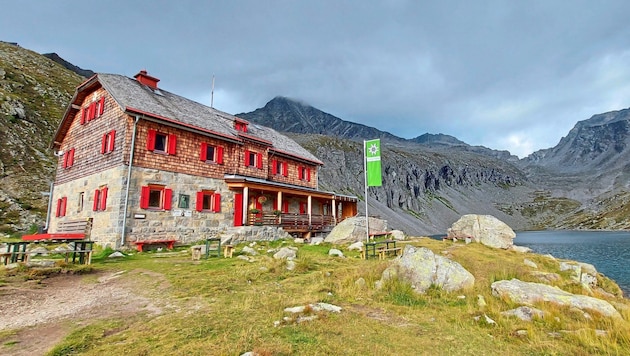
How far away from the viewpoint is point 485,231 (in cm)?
2505

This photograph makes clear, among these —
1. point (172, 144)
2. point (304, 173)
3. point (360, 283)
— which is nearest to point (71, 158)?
point (172, 144)

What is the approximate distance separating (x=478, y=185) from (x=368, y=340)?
715 feet

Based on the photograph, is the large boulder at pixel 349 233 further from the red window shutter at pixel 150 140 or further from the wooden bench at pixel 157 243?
the red window shutter at pixel 150 140

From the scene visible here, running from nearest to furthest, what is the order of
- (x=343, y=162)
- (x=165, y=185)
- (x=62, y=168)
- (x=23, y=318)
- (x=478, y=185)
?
(x=23, y=318)
(x=165, y=185)
(x=62, y=168)
(x=343, y=162)
(x=478, y=185)

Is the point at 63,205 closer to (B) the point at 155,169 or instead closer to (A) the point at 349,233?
(B) the point at 155,169

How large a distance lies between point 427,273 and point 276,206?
19524 mm

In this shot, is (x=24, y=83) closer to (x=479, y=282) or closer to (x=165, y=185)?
(x=165, y=185)

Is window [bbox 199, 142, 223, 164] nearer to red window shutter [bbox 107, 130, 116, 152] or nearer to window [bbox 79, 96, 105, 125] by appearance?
red window shutter [bbox 107, 130, 116, 152]

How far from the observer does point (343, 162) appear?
119375 mm

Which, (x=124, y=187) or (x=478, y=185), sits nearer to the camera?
(x=124, y=187)

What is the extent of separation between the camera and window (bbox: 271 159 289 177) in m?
29.5

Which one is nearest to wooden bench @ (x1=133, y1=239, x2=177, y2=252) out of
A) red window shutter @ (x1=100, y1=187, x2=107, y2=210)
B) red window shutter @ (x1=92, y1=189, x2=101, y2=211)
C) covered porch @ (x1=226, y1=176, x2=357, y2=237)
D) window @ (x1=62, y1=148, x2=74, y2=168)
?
red window shutter @ (x1=100, y1=187, x2=107, y2=210)

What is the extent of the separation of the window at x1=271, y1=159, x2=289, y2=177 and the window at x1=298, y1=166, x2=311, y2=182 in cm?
208

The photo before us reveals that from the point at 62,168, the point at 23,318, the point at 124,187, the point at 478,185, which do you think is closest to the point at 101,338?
the point at 23,318
